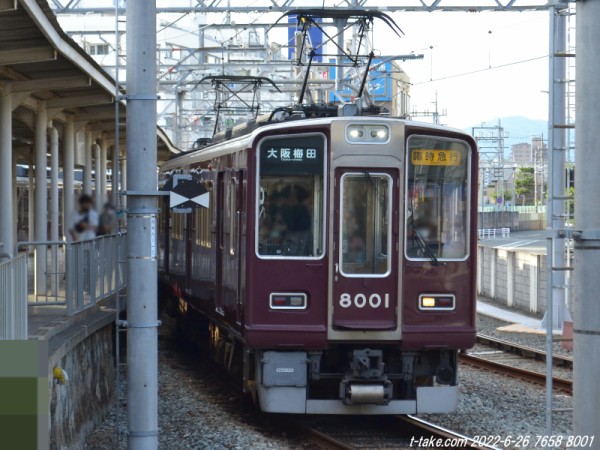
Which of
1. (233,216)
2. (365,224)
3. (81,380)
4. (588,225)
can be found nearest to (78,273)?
(81,380)

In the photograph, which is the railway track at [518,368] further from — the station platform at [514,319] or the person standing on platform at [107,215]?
the person standing on platform at [107,215]

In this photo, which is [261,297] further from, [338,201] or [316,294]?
[338,201]

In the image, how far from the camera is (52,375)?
724 cm

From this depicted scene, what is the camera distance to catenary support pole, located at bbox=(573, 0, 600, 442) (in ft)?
16.8

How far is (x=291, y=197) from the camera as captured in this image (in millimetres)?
9094

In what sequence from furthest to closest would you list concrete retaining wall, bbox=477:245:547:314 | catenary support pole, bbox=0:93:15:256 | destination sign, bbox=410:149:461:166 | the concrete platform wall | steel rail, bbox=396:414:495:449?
1. the concrete platform wall
2. concrete retaining wall, bbox=477:245:547:314
3. catenary support pole, bbox=0:93:15:256
4. destination sign, bbox=410:149:461:166
5. steel rail, bbox=396:414:495:449

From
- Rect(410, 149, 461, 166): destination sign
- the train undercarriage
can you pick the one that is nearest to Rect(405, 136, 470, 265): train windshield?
Rect(410, 149, 461, 166): destination sign

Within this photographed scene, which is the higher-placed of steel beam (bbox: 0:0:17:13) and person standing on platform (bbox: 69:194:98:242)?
steel beam (bbox: 0:0:17:13)

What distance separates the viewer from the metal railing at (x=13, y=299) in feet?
21.4

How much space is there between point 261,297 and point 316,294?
18.7 inches

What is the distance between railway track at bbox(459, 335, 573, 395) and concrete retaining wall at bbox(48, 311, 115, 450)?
16.5 feet

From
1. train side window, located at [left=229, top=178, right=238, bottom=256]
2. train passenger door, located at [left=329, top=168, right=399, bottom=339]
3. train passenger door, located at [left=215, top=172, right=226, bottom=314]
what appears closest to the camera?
train passenger door, located at [left=329, top=168, right=399, bottom=339]

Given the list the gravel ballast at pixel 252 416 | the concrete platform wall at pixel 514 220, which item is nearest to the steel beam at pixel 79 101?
the gravel ballast at pixel 252 416

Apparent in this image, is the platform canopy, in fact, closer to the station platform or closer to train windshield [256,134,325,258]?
train windshield [256,134,325,258]
